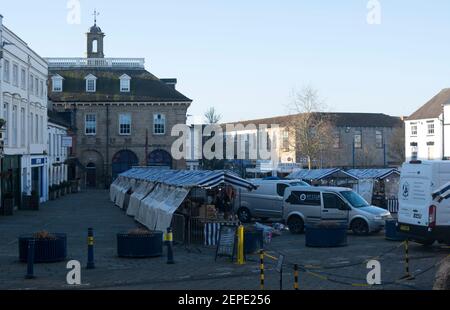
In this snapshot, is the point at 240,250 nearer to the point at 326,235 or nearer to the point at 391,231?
the point at 326,235

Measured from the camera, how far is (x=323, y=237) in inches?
858

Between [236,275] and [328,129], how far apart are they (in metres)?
62.3

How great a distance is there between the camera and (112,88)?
226ft

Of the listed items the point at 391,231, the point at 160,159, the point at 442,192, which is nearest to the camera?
the point at 442,192

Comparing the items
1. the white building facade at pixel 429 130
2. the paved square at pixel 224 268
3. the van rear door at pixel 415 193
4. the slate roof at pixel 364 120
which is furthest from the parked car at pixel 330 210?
the slate roof at pixel 364 120

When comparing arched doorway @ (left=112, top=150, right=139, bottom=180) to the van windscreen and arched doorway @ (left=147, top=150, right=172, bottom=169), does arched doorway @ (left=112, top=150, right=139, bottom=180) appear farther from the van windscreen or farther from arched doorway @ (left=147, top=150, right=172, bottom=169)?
the van windscreen

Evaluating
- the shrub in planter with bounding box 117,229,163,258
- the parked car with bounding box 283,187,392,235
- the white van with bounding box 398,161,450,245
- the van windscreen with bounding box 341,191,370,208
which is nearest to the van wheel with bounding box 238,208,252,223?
the parked car with bounding box 283,187,392,235

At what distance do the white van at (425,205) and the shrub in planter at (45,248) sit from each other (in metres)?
10.5

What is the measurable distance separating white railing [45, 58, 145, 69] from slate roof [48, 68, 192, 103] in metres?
0.63

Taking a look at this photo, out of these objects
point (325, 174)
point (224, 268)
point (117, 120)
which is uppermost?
point (117, 120)

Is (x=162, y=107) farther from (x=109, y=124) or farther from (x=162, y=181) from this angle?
(x=162, y=181)

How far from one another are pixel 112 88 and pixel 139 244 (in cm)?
5120

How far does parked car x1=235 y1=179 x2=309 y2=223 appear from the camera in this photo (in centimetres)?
3124

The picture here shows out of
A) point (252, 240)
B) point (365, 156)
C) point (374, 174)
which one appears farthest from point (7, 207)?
point (365, 156)
